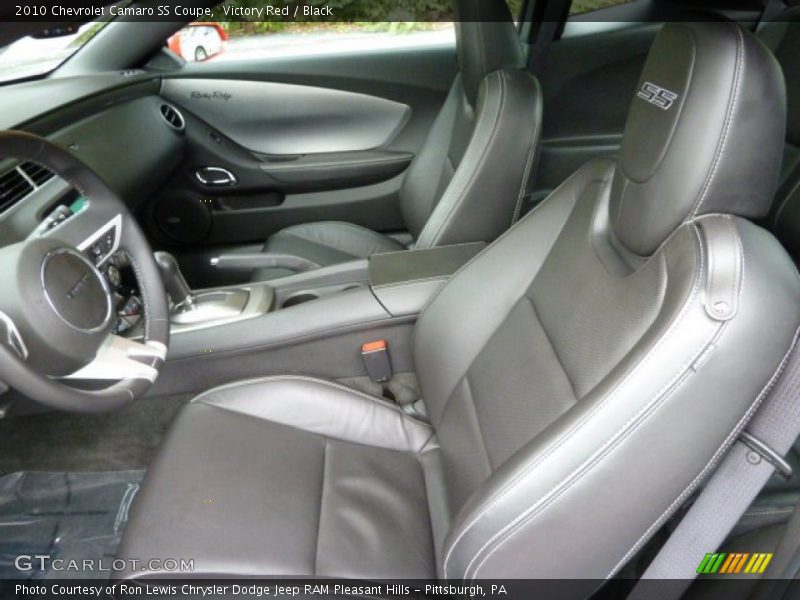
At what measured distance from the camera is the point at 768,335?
0.67 m

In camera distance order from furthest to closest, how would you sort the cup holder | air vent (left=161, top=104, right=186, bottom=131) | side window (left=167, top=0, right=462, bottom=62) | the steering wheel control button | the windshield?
air vent (left=161, top=104, right=186, bottom=131)
side window (left=167, top=0, right=462, bottom=62)
the windshield
the cup holder
the steering wheel control button

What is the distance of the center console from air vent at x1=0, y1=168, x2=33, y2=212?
0.93 ft

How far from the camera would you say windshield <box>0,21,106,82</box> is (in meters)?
1.63

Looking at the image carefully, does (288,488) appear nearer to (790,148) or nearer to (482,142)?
(482,142)

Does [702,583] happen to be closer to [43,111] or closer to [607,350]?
[607,350]

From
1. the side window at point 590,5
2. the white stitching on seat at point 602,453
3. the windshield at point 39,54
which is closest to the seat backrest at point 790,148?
the white stitching on seat at point 602,453

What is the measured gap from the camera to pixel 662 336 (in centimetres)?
69

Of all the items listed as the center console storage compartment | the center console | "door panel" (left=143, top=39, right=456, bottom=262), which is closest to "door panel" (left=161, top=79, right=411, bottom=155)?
"door panel" (left=143, top=39, right=456, bottom=262)

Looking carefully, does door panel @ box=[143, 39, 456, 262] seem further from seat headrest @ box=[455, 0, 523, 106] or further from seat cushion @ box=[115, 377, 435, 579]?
seat cushion @ box=[115, 377, 435, 579]

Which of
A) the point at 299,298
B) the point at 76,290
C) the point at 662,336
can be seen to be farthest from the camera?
the point at 299,298

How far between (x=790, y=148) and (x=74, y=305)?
45.7 inches

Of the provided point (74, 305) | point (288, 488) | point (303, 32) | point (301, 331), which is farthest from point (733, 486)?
point (303, 32)

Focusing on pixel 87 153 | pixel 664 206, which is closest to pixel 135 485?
pixel 87 153

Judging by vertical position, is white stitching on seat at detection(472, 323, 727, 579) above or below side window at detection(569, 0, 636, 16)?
below
